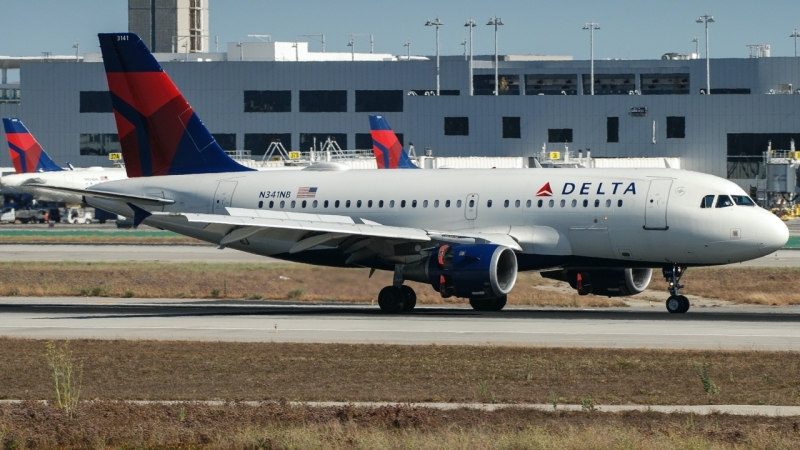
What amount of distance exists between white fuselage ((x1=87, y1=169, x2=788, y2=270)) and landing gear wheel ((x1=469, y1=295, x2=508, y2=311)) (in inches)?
83.7

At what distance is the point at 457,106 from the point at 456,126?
189cm

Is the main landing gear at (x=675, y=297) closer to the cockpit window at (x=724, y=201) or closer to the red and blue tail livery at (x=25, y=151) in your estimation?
the cockpit window at (x=724, y=201)

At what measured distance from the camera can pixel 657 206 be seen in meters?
39.1

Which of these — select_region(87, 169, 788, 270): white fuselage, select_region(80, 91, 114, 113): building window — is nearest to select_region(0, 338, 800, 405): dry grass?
select_region(87, 169, 788, 270): white fuselage

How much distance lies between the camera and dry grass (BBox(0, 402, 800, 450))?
17688 millimetres

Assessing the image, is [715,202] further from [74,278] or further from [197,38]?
[197,38]

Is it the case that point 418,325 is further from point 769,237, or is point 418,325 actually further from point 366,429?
point 366,429

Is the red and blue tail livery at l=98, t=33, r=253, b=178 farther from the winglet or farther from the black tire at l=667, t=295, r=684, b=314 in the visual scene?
the black tire at l=667, t=295, r=684, b=314

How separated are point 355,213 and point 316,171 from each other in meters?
3.31

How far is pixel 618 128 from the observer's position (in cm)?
11531

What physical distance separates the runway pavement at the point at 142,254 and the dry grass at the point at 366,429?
144ft

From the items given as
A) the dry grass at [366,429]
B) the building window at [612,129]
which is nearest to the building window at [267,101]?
the building window at [612,129]

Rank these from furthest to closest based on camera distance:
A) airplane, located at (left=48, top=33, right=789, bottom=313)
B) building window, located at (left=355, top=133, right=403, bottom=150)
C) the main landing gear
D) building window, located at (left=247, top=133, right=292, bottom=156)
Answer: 1. building window, located at (left=247, top=133, right=292, bottom=156)
2. building window, located at (left=355, top=133, right=403, bottom=150)
3. the main landing gear
4. airplane, located at (left=48, top=33, right=789, bottom=313)

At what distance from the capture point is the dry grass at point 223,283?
1731 inches
